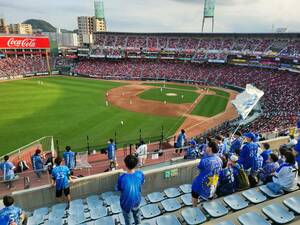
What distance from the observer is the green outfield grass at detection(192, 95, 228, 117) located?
106 ft

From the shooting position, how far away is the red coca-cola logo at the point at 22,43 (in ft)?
210

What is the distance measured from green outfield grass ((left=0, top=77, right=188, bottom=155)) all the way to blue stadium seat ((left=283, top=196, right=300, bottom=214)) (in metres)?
18.1

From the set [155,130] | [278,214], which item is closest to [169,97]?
[155,130]

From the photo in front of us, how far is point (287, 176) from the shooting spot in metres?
6.20

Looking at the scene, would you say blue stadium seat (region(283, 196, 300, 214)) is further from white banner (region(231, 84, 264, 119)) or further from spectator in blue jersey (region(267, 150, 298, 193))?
white banner (region(231, 84, 264, 119))

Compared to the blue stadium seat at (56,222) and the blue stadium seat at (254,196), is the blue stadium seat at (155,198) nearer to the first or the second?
the blue stadium seat at (254,196)

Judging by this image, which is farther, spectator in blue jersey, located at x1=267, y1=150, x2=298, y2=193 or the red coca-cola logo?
the red coca-cola logo

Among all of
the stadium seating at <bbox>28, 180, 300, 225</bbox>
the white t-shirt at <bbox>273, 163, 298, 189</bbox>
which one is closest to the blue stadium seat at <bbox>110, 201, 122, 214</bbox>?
the stadium seating at <bbox>28, 180, 300, 225</bbox>

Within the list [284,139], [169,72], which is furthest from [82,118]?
[169,72]

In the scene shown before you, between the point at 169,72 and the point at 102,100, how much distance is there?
2675 centimetres

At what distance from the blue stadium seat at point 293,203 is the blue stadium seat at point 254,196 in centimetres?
55

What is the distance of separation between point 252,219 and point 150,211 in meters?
2.32

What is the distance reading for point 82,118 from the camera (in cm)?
2869

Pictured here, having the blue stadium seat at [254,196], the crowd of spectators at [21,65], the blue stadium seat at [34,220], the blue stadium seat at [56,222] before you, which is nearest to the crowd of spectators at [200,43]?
the crowd of spectators at [21,65]
